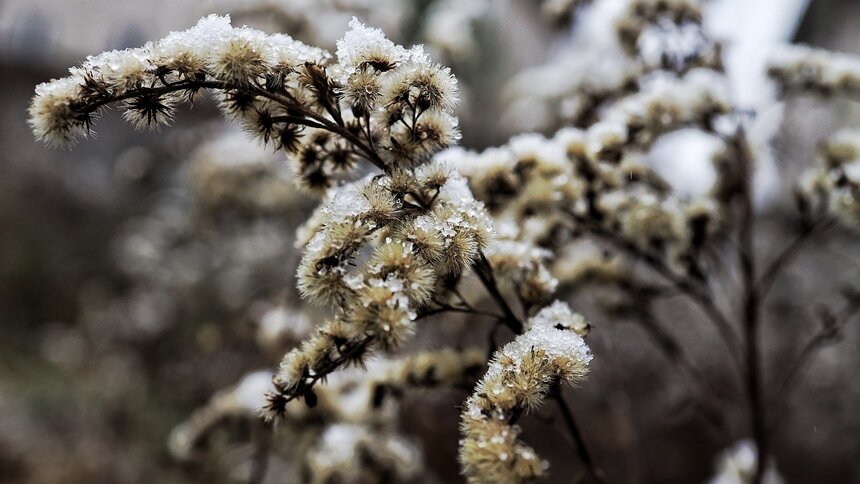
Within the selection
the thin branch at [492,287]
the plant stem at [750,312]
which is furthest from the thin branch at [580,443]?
the plant stem at [750,312]

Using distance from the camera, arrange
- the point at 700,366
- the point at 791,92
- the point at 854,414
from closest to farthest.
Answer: the point at 791,92 → the point at 854,414 → the point at 700,366

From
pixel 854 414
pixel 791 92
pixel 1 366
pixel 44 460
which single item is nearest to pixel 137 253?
pixel 44 460

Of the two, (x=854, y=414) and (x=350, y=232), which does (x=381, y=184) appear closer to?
(x=350, y=232)

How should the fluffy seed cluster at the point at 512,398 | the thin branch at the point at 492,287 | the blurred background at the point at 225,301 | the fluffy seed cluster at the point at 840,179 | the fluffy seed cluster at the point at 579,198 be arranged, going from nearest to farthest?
the fluffy seed cluster at the point at 512,398 < the thin branch at the point at 492,287 < the fluffy seed cluster at the point at 579,198 < the fluffy seed cluster at the point at 840,179 < the blurred background at the point at 225,301

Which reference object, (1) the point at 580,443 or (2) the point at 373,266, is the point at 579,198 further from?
(2) the point at 373,266

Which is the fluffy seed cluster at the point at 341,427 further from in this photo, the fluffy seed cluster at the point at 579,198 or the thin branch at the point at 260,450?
the fluffy seed cluster at the point at 579,198
